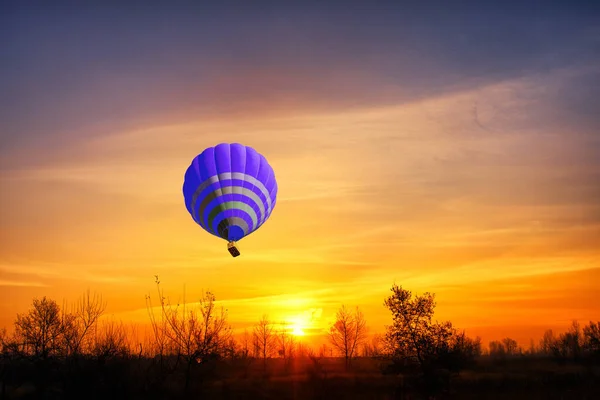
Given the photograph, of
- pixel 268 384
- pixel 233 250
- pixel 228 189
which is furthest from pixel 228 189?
pixel 268 384

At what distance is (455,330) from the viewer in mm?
42312

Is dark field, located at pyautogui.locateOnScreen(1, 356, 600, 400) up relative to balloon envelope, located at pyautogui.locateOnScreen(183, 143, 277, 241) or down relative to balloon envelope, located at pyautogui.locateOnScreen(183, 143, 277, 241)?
down

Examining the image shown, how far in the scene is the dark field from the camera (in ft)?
145

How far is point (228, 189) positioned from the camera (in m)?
44.7

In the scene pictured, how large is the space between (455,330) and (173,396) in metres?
21.2

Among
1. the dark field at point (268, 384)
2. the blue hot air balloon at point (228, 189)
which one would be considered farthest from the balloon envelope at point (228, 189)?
the dark field at point (268, 384)

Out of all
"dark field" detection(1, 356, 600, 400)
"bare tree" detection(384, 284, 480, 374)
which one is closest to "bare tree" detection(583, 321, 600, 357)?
"dark field" detection(1, 356, 600, 400)

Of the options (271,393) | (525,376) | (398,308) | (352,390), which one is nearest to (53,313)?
(271,393)

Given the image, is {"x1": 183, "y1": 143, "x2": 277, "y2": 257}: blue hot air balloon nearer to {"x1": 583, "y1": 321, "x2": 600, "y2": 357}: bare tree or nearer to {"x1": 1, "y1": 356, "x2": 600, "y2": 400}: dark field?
{"x1": 1, "y1": 356, "x2": 600, "y2": 400}: dark field

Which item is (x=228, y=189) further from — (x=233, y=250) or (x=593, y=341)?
(x=593, y=341)

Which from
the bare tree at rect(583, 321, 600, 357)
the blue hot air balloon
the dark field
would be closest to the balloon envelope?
the blue hot air balloon

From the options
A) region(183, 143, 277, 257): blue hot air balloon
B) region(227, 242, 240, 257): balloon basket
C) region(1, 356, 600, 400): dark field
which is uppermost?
region(183, 143, 277, 257): blue hot air balloon

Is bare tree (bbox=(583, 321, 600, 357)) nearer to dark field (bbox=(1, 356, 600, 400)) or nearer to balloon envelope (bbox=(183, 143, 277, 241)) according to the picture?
dark field (bbox=(1, 356, 600, 400))

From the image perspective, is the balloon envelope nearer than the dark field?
No
